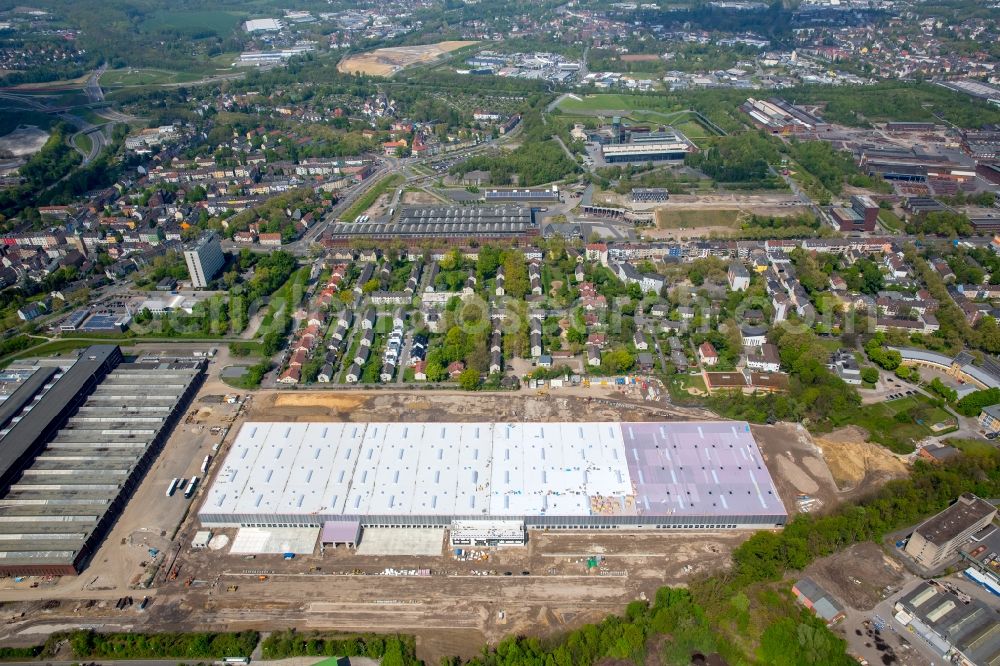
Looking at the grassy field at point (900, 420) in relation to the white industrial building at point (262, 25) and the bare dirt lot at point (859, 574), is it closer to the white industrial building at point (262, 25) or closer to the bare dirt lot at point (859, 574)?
the bare dirt lot at point (859, 574)

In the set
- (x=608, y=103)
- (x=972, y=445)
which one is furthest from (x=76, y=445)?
(x=608, y=103)

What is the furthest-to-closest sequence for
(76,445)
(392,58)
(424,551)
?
(392,58) → (76,445) → (424,551)

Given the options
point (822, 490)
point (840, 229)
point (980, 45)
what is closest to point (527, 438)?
point (822, 490)

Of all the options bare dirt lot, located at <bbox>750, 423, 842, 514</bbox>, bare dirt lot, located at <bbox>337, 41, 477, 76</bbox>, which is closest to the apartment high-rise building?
bare dirt lot, located at <bbox>750, 423, 842, 514</bbox>

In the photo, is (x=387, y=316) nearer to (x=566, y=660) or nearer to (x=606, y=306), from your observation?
(x=606, y=306)

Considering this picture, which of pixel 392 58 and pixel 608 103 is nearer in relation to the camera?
pixel 608 103

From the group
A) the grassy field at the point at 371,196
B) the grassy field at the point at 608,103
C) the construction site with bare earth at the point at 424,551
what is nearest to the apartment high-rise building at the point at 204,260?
the grassy field at the point at 371,196

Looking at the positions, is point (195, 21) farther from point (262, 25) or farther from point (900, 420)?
point (900, 420)
